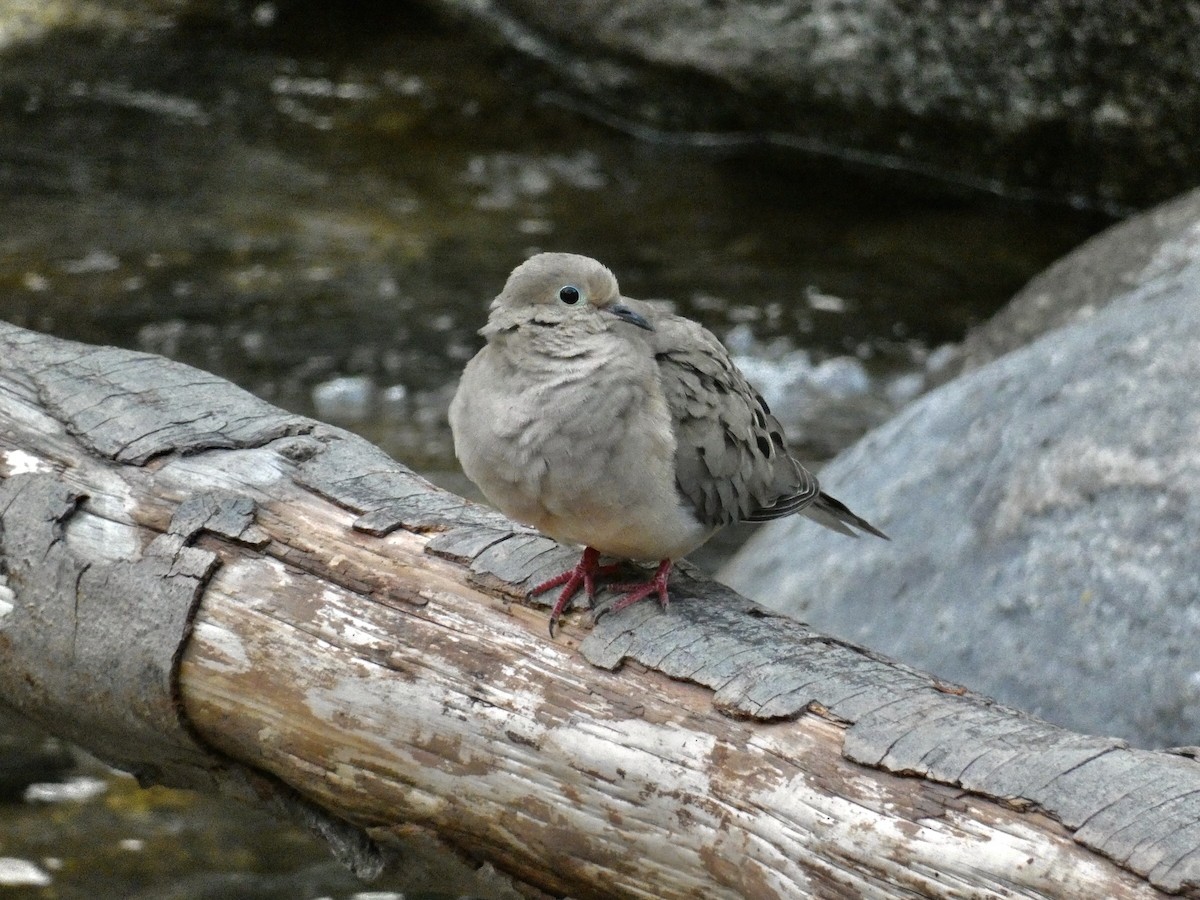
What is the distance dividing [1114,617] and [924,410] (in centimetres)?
125

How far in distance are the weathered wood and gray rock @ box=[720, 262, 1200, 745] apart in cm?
117

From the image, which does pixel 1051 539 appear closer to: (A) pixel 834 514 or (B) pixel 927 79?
(A) pixel 834 514

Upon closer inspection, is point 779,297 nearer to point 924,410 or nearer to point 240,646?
point 924,410

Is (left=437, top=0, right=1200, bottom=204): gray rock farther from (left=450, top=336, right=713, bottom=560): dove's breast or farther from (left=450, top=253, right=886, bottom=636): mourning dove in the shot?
(left=450, top=336, right=713, bottom=560): dove's breast

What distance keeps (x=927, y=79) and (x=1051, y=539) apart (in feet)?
17.1

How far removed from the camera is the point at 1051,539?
4.31m

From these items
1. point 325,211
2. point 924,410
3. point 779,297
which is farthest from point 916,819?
point 325,211

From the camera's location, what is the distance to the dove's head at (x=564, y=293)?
342 cm

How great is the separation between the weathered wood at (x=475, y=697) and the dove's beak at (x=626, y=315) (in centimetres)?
54

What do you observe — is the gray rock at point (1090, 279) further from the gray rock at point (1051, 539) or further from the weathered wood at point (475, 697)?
the weathered wood at point (475, 697)

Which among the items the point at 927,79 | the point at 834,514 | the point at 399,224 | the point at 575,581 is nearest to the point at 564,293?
the point at 575,581

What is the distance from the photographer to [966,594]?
4.39m

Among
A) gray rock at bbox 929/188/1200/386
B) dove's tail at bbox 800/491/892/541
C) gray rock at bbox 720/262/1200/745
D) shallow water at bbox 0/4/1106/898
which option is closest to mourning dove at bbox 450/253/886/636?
dove's tail at bbox 800/491/892/541

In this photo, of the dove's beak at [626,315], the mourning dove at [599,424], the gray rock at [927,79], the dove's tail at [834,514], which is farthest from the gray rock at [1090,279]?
the dove's beak at [626,315]
